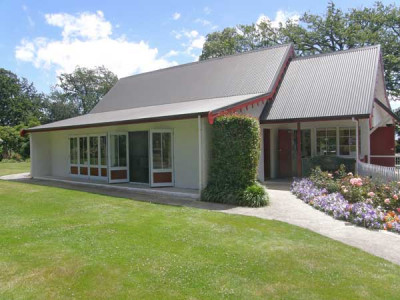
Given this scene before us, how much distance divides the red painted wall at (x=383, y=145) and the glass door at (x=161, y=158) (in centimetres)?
981

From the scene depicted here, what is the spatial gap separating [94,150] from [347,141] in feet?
36.9

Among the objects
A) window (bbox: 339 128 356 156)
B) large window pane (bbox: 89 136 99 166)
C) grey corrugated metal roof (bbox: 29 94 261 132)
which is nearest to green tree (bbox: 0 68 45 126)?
large window pane (bbox: 89 136 99 166)

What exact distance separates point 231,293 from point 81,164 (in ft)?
46.6

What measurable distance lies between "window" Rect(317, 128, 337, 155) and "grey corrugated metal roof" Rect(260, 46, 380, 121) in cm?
219

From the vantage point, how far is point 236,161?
10117mm

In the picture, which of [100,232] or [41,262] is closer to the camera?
[41,262]

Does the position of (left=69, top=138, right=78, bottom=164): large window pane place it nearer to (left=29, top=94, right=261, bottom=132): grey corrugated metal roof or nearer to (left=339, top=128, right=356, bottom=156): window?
(left=29, top=94, right=261, bottom=132): grey corrugated metal roof

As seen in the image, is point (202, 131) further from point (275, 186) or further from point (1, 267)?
point (1, 267)

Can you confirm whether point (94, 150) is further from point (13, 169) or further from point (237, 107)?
point (13, 169)

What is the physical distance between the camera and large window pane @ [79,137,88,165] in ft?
54.6

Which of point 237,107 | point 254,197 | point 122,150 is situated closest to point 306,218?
point 254,197

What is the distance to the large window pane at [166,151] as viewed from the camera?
12.9m

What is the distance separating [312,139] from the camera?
15.8 meters

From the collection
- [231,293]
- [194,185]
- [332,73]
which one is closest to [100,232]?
[231,293]
